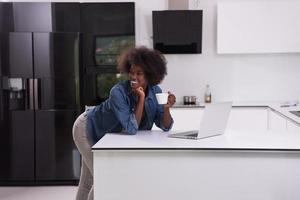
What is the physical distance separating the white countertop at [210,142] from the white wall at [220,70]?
239cm

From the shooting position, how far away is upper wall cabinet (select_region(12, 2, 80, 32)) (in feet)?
14.0

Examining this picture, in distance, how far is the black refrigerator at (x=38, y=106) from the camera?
14.0 feet

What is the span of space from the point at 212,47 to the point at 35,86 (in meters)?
2.21

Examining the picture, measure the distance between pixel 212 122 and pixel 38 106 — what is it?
2546 mm

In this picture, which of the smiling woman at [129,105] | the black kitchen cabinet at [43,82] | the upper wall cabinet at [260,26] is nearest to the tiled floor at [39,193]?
the black kitchen cabinet at [43,82]

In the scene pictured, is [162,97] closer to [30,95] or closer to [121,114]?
[121,114]

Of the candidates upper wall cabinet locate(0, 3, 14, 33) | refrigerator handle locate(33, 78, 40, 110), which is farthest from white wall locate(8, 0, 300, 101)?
upper wall cabinet locate(0, 3, 14, 33)

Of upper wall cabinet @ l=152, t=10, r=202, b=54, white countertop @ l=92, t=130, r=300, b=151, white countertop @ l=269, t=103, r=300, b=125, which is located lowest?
white countertop @ l=269, t=103, r=300, b=125

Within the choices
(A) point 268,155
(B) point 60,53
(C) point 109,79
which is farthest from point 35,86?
(A) point 268,155

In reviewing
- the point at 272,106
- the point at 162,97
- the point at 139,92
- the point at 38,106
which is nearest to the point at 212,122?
the point at 162,97

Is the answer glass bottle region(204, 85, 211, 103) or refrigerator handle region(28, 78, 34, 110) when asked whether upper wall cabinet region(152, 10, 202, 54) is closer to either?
glass bottle region(204, 85, 211, 103)

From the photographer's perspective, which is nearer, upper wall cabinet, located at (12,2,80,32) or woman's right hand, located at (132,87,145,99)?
woman's right hand, located at (132,87,145,99)

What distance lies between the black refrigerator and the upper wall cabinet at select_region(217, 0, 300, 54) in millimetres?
1747

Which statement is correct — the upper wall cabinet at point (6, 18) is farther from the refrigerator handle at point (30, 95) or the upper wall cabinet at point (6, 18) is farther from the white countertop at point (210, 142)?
the white countertop at point (210, 142)
